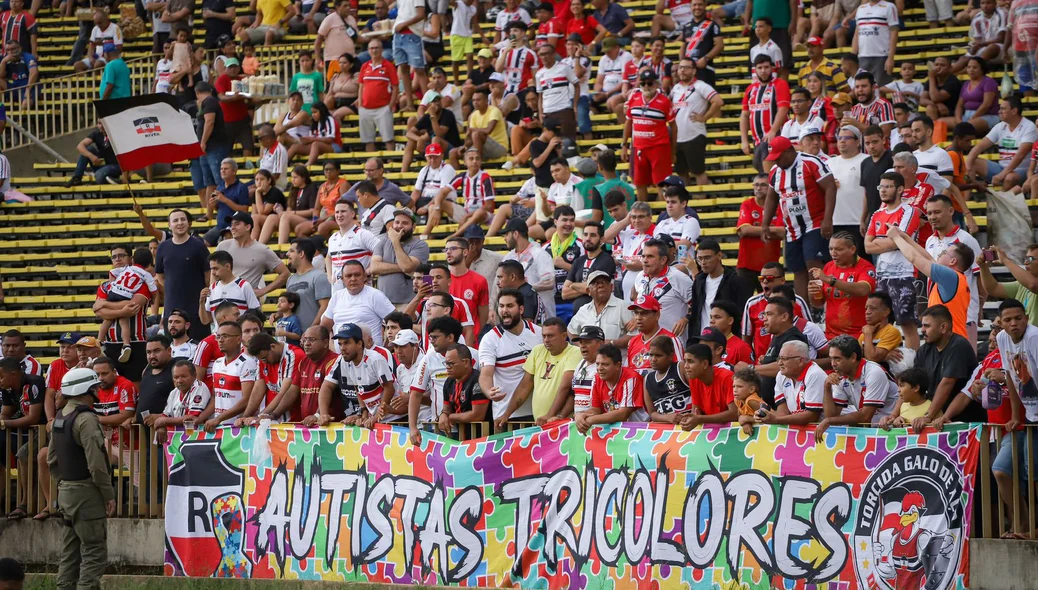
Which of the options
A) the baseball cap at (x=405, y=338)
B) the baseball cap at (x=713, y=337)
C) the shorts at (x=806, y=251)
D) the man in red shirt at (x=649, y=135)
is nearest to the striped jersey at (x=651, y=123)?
the man in red shirt at (x=649, y=135)

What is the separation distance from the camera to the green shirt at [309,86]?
21922 millimetres

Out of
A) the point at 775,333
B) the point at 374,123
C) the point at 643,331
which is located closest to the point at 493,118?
the point at 374,123

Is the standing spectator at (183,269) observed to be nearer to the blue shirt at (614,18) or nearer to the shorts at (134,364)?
the shorts at (134,364)

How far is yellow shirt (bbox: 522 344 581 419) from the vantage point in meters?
11.4

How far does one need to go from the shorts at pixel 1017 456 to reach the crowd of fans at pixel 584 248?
2 cm

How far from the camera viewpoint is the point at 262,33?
2462cm

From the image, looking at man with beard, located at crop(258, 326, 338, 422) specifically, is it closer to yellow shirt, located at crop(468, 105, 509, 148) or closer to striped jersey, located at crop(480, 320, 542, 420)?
striped jersey, located at crop(480, 320, 542, 420)

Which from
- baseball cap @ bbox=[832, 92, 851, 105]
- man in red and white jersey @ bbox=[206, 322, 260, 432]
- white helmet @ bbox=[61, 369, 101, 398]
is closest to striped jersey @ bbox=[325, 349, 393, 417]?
man in red and white jersey @ bbox=[206, 322, 260, 432]

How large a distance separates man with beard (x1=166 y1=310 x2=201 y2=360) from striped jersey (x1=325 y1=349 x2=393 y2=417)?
2735mm

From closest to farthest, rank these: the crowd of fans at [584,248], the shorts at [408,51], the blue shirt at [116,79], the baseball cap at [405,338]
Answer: the crowd of fans at [584,248] → the baseball cap at [405,338] → the shorts at [408,51] → the blue shirt at [116,79]

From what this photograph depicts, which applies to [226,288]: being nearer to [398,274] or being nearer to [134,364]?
[134,364]

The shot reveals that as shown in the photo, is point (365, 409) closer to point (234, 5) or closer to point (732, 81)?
point (732, 81)

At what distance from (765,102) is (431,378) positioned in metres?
7.05

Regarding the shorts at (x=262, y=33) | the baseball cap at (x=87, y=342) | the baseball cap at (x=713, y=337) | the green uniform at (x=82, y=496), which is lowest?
the green uniform at (x=82, y=496)
